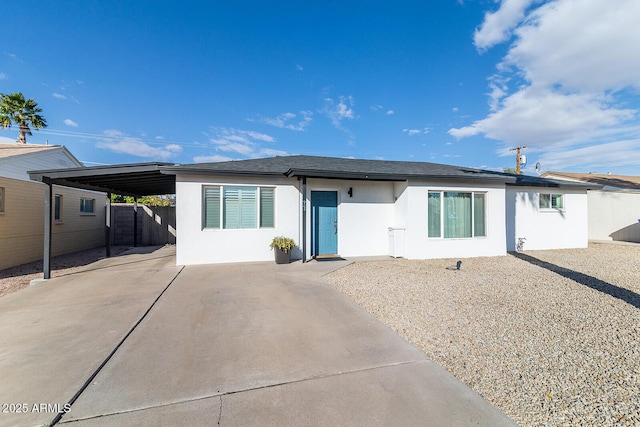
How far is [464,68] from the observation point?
1187 cm

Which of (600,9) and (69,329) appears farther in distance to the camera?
(600,9)

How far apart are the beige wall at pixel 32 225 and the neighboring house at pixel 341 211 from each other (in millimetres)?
5348

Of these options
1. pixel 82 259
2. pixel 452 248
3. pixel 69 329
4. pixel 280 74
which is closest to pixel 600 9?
pixel 452 248

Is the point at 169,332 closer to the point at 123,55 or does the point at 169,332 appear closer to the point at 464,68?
the point at 123,55

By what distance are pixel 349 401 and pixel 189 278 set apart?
5.39 meters

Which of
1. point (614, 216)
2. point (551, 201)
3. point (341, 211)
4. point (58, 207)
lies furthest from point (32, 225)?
point (614, 216)

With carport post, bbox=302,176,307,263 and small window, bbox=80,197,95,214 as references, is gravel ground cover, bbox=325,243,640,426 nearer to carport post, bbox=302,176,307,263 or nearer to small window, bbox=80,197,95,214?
carport post, bbox=302,176,307,263

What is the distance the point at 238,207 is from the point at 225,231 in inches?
33.4

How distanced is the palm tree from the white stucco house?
43.3 feet

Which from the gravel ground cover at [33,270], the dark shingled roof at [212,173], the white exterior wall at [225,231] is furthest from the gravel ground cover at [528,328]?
the gravel ground cover at [33,270]

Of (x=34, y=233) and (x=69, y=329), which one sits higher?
(x=34, y=233)

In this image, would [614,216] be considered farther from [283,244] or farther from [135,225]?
[135,225]

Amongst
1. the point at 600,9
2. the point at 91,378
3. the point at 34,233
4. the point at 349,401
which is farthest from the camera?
the point at 34,233

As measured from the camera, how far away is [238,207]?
8133 millimetres
